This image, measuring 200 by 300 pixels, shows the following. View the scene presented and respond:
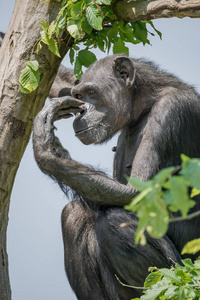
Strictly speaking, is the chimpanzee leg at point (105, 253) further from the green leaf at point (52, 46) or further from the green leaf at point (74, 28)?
the green leaf at point (74, 28)

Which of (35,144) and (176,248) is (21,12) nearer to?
(35,144)

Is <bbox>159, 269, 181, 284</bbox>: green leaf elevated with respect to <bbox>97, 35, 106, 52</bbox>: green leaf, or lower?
lower

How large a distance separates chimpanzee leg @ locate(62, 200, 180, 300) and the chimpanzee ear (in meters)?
1.48

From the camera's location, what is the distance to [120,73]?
5.95 meters

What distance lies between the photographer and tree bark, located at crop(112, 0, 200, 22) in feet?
16.1

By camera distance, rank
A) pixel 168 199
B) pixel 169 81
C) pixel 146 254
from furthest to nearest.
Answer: pixel 169 81
pixel 146 254
pixel 168 199

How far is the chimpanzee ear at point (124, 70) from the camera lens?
5.87 meters

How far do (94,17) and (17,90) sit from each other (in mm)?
1098

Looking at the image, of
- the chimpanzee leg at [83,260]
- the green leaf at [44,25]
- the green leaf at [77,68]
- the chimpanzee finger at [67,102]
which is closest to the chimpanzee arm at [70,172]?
the chimpanzee finger at [67,102]

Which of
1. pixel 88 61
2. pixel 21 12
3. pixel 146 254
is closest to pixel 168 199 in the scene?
pixel 146 254

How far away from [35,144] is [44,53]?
1.03 metres

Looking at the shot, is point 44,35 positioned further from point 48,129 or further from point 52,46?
point 48,129

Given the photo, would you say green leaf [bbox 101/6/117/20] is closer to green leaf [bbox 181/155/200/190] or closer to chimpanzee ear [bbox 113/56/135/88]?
chimpanzee ear [bbox 113/56/135/88]

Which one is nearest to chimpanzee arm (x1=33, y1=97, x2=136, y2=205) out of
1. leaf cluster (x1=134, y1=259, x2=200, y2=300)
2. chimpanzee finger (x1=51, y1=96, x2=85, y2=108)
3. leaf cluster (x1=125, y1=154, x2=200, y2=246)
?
chimpanzee finger (x1=51, y1=96, x2=85, y2=108)
